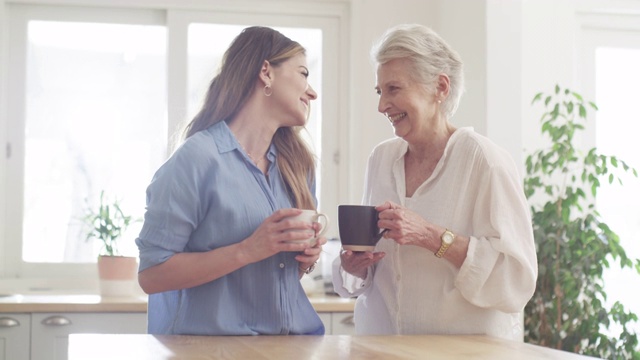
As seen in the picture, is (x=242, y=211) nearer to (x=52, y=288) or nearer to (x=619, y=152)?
(x=52, y=288)

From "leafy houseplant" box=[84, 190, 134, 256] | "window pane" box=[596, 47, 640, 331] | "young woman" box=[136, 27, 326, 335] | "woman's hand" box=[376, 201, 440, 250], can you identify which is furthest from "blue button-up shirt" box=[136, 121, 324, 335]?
"window pane" box=[596, 47, 640, 331]

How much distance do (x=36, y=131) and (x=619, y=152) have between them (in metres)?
2.82

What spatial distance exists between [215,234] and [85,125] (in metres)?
2.55

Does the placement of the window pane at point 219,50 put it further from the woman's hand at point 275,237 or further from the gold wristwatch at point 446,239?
the woman's hand at point 275,237

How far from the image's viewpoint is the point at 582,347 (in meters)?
4.05

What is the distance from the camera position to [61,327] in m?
3.38

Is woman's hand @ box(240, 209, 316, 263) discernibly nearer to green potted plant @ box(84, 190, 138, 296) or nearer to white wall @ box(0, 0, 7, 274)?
green potted plant @ box(84, 190, 138, 296)

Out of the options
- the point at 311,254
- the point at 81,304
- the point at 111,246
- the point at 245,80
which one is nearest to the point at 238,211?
the point at 311,254

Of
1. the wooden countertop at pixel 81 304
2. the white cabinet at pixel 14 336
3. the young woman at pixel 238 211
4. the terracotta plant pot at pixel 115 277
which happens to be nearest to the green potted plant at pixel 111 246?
the terracotta plant pot at pixel 115 277

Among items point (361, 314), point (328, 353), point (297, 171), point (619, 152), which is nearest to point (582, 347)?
point (619, 152)

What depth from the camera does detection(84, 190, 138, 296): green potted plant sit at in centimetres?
372

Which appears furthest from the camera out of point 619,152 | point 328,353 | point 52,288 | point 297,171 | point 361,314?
point 619,152

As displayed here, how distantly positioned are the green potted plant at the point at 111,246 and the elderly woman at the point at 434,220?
1.74m

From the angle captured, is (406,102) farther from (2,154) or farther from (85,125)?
(2,154)
